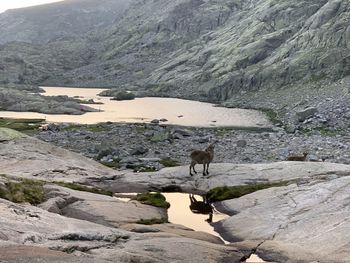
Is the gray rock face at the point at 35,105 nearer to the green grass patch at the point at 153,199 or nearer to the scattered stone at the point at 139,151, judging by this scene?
the scattered stone at the point at 139,151

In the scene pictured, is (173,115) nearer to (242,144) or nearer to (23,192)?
(242,144)

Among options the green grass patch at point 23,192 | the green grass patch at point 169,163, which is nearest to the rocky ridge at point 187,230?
the green grass patch at point 23,192

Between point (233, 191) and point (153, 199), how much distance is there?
5546 mm

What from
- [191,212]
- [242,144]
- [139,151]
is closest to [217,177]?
[191,212]

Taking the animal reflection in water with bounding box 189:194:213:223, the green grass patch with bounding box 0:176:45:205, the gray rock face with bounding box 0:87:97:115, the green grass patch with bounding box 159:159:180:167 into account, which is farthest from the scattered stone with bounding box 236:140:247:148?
the gray rock face with bounding box 0:87:97:115

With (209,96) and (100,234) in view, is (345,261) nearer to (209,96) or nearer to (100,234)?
(100,234)

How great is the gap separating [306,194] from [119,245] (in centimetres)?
1219

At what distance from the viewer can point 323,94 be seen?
114 metres

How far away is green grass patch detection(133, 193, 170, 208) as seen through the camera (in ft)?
96.9

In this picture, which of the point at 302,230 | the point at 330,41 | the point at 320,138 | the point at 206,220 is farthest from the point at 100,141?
the point at 330,41

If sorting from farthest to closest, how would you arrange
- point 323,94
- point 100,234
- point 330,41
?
point 330,41
point 323,94
point 100,234

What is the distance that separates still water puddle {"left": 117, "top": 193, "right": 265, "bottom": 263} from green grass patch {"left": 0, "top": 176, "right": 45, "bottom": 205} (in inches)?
297

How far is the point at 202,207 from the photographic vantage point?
3025cm

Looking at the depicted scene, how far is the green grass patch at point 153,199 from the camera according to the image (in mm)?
29531
